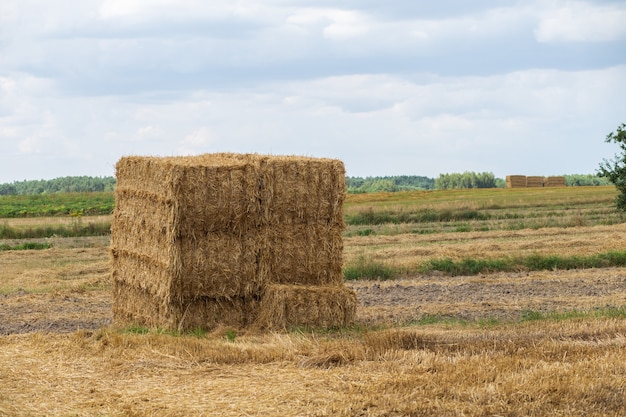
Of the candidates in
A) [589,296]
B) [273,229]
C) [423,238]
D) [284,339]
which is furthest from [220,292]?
[423,238]

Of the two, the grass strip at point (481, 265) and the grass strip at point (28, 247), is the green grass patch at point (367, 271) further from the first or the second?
the grass strip at point (28, 247)

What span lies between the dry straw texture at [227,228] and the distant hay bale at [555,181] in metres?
68.4

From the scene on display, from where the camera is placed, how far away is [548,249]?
23.5 m

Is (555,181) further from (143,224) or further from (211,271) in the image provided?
(211,271)

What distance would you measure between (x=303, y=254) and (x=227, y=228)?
139cm

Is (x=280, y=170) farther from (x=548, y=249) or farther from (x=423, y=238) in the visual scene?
(x=423, y=238)

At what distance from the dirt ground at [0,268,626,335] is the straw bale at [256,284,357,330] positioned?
0.61 m

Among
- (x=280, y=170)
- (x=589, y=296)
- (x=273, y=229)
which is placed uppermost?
(x=280, y=170)

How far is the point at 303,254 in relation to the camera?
47.8ft

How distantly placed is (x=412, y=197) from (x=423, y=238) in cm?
3600

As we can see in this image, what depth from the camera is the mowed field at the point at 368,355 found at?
328 inches

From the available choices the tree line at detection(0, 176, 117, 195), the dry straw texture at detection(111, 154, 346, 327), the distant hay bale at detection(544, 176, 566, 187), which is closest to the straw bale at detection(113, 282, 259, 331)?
the dry straw texture at detection(111, 154, 346, 327)

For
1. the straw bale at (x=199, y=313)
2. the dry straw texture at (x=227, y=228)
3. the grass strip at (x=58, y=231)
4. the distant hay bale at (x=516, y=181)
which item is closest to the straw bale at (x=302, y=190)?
the dry straw texture at (x=227, y=228)

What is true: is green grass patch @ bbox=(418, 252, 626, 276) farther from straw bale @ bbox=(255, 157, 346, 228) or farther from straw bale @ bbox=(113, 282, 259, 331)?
straw bale @ bbox=(113, 282, 259, 331)
